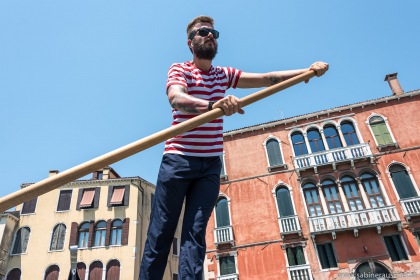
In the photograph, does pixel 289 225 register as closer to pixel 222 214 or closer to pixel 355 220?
pixel 355 220

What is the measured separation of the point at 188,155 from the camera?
6.40 feet

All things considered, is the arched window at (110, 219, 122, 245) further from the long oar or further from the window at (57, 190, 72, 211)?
the long oar

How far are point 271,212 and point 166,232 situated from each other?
14.2m

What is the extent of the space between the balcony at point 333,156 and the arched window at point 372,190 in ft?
2.98

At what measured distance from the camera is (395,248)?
A: 13.2 m

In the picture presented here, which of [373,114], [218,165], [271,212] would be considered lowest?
[218,165]

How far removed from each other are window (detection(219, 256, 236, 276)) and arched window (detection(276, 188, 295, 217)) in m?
3.18

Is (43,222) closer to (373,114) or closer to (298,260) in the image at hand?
(298,260)

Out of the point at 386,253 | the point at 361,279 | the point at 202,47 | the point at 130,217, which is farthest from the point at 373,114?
the point at 202,47

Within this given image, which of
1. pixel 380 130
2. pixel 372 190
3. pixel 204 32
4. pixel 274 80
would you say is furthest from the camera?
pixel 380 130

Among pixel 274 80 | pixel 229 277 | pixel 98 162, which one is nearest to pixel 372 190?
pixel 229 277

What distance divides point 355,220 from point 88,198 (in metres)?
15.3

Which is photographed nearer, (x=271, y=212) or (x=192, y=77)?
(x=192, y=77)

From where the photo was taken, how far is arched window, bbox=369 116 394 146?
15.5 meters
